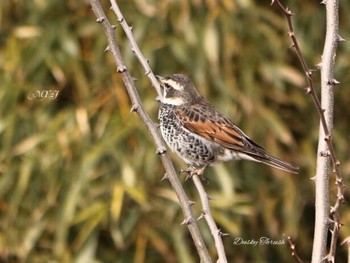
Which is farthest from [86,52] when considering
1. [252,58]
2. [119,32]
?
[252,58]

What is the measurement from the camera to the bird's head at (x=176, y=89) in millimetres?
3656

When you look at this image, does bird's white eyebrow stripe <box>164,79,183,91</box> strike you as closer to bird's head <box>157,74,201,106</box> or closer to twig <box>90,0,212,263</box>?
bird's head <box>157,74,201,106</box>

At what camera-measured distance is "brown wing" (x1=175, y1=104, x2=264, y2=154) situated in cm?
359

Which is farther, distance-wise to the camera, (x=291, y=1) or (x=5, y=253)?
(x=291, y=1)

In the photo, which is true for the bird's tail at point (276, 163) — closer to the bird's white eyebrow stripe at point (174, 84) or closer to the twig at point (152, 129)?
the bird's white eyebrow stripe at point (174, 84)

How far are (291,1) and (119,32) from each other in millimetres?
1199

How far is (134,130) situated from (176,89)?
1685 mm

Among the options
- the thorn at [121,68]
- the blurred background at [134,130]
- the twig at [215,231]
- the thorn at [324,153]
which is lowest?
the blurred background at [134,130]

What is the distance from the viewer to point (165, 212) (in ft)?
17.7

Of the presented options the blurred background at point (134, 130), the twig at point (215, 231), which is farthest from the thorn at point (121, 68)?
the blurred background at point (134, 130)

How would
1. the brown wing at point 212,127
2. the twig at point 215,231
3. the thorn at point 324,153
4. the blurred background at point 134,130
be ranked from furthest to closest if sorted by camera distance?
the blurred background at point 134,130
the brown wing at point 212,127
the twig at point 215,231
the thorn at point 324,153

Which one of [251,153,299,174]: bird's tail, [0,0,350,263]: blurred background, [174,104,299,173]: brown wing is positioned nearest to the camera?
[251,153,299,174]: bird's tail

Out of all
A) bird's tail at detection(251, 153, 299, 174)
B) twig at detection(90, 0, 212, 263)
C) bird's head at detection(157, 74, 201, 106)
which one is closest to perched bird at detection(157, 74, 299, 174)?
bird's head at detection(157, 74, 201, 106)

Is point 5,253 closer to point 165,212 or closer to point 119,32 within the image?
point 165,212
